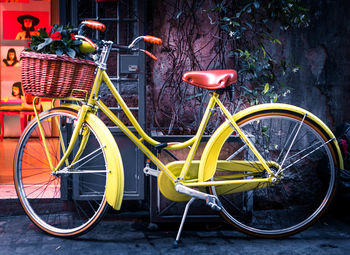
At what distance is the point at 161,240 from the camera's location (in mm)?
3205

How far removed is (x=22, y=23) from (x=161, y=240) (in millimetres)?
7810

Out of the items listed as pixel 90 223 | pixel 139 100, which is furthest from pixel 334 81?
pixel 90 223

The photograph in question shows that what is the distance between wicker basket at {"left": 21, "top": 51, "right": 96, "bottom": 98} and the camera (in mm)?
2689

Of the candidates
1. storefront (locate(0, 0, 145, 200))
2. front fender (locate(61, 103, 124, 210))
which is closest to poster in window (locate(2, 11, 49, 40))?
storefront (locate(0, 0, 145, 200))

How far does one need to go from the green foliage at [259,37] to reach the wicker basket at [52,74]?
4.80 feet

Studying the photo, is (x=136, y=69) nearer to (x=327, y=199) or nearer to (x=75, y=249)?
(x=75, y=249)

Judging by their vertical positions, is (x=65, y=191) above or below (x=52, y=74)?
below

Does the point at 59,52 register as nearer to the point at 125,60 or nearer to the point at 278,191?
the point at 125,60

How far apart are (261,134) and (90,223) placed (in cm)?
181

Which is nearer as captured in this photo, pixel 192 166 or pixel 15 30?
pixel 192 166

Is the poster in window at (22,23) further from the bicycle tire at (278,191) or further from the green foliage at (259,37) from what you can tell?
the bicycle tire at (278,191)

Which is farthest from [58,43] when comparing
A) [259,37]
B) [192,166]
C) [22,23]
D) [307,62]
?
[22,23]

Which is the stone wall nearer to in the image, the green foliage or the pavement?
the green foliage

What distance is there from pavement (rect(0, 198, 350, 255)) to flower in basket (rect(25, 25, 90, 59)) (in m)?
1.43
